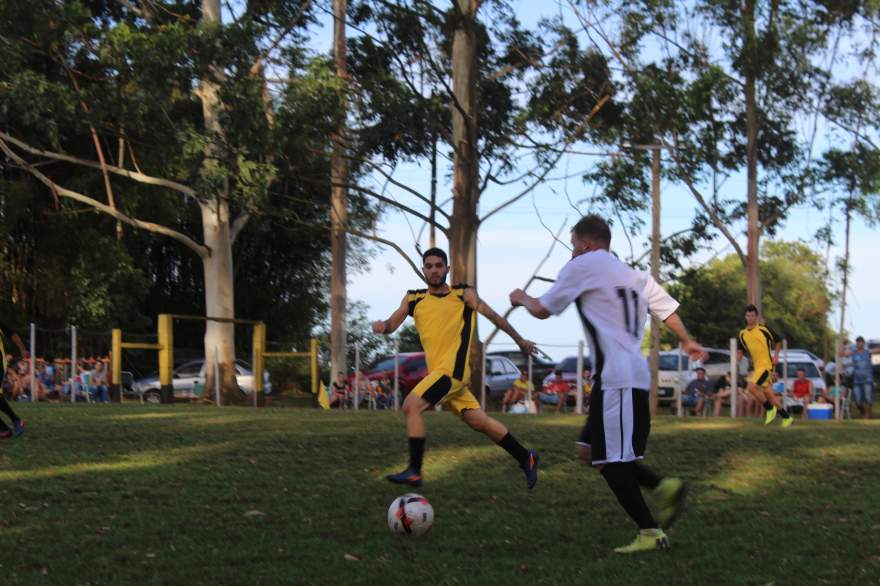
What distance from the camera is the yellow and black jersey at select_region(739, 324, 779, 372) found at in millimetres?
19828

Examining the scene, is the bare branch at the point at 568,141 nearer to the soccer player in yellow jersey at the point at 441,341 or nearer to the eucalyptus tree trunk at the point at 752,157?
the eucalyptus tree trunk at the point at 752,157

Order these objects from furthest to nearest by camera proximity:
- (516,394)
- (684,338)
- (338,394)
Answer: (338,394) → (516,394) → (684,338)

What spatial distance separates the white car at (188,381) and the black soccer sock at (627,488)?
28719mm

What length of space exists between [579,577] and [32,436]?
30.7ft

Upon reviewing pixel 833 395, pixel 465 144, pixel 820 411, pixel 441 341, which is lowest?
pixel 820 411

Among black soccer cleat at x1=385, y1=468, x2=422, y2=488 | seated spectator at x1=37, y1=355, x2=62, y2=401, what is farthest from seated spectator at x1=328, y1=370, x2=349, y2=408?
black soccer cleat at x1=385, y1=468, x2=422, y2=488

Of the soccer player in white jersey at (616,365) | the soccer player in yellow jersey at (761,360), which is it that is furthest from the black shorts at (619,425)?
the soccer player in yellow jersey at (761,360)

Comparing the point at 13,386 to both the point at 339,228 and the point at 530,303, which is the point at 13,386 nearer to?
the point at 339,228

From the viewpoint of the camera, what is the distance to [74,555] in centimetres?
709

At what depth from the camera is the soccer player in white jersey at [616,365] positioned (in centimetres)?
708

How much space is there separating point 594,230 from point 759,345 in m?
13.2

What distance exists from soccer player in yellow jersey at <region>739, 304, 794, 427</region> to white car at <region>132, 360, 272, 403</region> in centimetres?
1803

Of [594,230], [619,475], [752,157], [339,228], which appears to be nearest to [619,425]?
[619,475]

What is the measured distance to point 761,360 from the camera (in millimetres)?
19984
